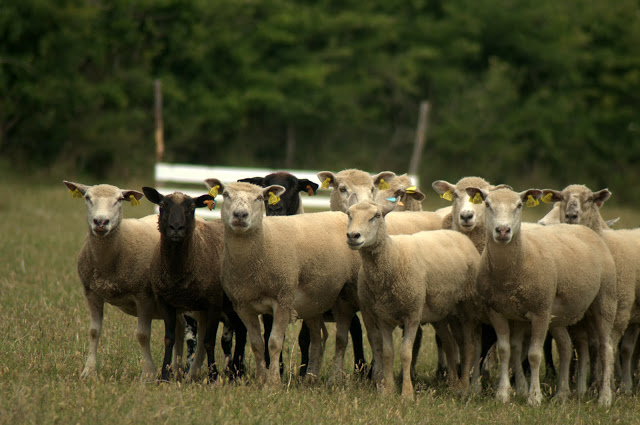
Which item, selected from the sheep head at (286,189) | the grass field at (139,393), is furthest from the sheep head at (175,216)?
the sheep head at (286,189)

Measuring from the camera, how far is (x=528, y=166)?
36281 mm

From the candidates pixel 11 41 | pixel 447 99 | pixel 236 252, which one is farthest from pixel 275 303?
pixel 447 99

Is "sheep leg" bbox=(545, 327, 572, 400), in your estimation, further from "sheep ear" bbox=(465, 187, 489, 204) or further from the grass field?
"sheep ear" bbox=(465, 187, 489, 204)

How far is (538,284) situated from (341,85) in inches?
1087

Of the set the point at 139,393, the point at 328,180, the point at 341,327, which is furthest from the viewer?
the point at 328,180

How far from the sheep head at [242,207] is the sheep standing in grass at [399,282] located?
0.83 meters

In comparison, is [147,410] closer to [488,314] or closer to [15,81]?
[488,314]

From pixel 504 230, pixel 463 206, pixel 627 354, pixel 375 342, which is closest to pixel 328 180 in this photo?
pixel 463 206

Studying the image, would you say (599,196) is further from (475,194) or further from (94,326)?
(94,326)

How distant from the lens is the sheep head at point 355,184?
31.2ft

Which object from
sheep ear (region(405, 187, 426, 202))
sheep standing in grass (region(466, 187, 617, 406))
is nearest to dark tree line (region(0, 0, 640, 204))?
sheep ear (region(405, 187, 426, 202))

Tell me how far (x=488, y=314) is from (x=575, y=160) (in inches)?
1184

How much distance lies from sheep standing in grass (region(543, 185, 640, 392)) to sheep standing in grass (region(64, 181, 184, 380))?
410 centimetres

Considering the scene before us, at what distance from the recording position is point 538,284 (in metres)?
7.66
